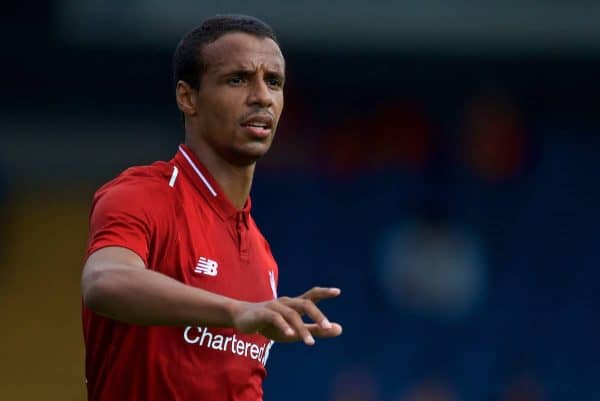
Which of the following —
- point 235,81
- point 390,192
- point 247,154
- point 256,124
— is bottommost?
point 390,192

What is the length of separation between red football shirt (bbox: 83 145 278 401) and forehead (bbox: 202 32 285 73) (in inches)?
15.2

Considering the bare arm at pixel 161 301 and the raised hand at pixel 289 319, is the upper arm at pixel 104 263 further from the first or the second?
the raised hand at pixel 289 319

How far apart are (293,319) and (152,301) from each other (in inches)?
17.7

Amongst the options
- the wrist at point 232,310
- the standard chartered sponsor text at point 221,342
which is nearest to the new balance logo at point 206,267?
the standard chartered sponsor text at point 221,342

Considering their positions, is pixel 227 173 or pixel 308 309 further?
pixel 227 173

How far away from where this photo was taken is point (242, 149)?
4.13 meters

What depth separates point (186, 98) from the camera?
4.24 metres

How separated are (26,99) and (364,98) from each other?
3350 millimetres

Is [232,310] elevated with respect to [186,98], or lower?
lower

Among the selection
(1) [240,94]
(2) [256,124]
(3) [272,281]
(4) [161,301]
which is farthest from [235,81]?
(4) [161,301]

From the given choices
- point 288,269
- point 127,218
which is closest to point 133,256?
point 127,218

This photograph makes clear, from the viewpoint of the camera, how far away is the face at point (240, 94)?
161 inches

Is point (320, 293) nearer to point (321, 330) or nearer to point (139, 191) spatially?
point (321, 330)

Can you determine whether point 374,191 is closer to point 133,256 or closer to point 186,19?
point 186,19
